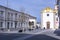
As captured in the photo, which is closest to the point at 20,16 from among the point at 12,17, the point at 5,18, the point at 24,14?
the point at 24,14

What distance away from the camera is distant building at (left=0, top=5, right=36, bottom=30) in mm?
64312

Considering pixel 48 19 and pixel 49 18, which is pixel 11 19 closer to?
pixel 48 19

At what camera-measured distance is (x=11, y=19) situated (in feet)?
229

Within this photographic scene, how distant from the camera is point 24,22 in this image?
82.8 metres

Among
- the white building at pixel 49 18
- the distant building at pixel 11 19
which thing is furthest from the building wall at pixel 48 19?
the distant building at pixel 11 19

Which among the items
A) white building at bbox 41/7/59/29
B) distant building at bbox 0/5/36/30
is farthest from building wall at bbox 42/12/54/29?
distant building at bbox 0/5/36/30

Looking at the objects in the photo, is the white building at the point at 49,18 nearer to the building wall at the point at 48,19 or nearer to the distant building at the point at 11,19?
the building wall at the point at 48,19

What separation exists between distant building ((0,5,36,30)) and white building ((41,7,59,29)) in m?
11.0

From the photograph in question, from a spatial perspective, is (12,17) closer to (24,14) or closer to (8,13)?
(8,13)

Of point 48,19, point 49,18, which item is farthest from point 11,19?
point 49,18

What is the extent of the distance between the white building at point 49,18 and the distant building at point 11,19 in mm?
11028

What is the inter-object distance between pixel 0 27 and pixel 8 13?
7.83m

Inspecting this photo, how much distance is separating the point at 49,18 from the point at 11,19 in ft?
91.5

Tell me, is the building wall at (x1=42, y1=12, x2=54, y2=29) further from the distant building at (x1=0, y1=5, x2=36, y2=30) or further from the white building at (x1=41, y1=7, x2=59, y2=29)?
the distant building at (x1=0, y1=5, x2=36, y2=30)
